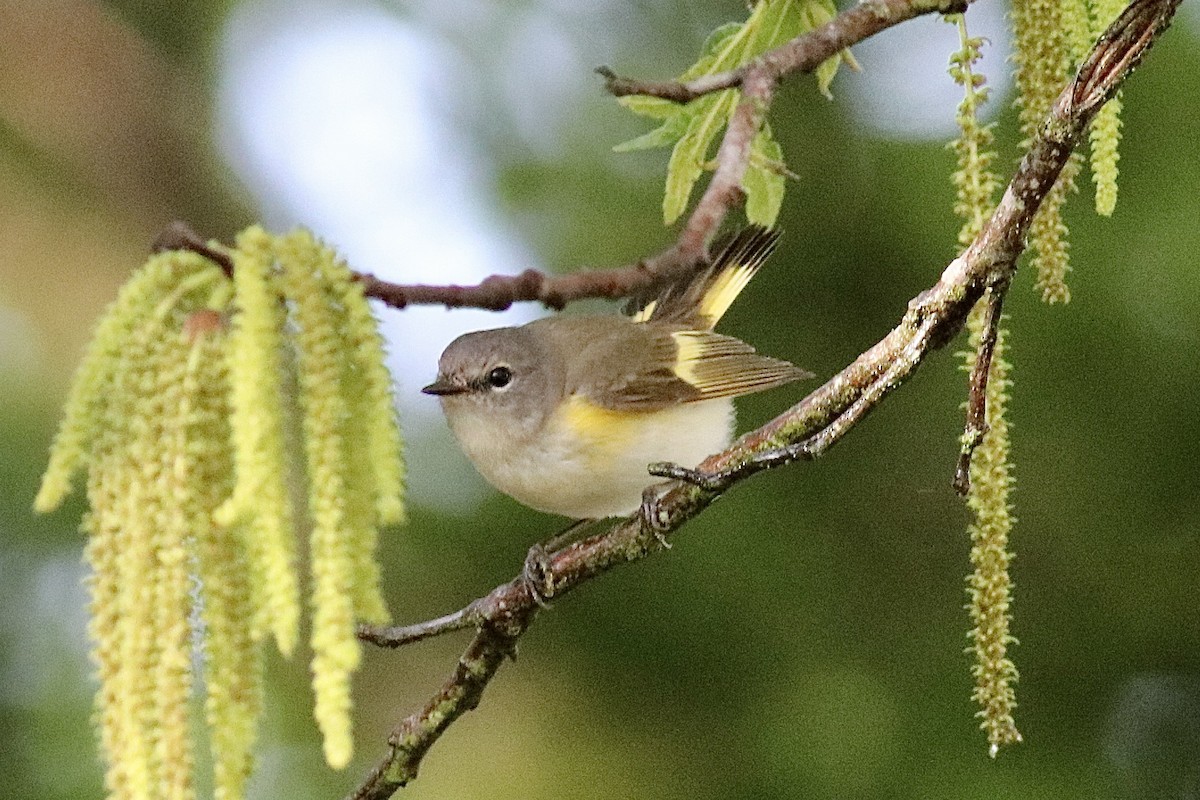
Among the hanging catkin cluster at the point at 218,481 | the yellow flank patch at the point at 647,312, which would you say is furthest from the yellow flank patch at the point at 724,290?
the hanging catkin cluster at the point at 218,481

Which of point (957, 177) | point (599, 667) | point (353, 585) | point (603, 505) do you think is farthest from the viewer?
point (599, 667)

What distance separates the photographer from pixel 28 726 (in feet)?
6.28

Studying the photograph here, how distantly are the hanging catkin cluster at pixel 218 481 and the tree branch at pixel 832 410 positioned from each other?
0.37m

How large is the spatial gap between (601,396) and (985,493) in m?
0.78

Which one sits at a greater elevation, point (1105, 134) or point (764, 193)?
point (764, 193)

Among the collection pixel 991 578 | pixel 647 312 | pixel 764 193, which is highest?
pixel 647 312

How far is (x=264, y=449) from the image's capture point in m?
0.59

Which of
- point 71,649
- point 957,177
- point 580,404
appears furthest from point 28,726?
point 957,177

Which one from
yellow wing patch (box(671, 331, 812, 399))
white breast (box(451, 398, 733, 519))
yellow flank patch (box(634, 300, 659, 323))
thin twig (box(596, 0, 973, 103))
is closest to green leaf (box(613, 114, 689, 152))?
thin twig (box(596, 0, 973, 103))

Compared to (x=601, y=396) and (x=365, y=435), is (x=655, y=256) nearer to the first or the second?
(x=365, y=435)

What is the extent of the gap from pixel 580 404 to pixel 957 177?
0.77 meters

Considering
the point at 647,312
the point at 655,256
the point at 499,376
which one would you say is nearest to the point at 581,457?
the point at 499,376

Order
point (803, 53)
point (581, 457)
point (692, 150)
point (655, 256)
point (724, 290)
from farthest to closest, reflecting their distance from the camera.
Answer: point (724, 290) < point (581, 457) < point (692, 150) < point (803, 53) < point (655, 256)

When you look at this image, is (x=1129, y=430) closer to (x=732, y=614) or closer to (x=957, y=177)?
(x=732, y=614)
